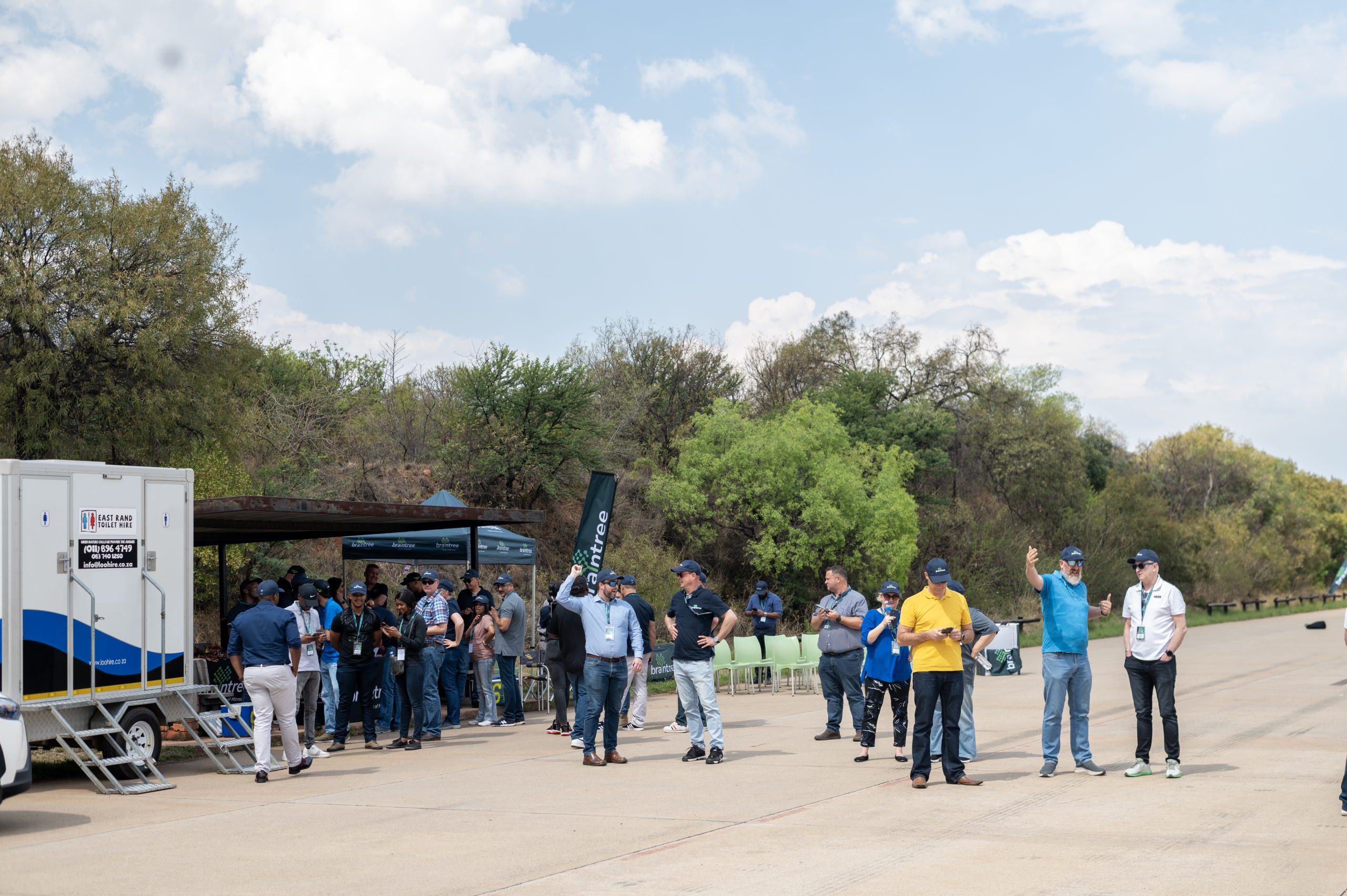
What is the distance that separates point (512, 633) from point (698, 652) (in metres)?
4.61

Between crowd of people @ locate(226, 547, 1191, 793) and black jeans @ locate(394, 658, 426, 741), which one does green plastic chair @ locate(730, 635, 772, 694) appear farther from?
black jeans @ locate(394, 658, 426, 741)

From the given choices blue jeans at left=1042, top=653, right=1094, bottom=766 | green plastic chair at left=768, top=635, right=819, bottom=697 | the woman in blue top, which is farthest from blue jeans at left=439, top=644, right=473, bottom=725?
blue jeans at left=1042, top=653, right=1094, bottom=766

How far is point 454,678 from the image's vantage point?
1673 centimetres

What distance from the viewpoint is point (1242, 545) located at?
7756cm

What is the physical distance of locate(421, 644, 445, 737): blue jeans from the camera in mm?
15297

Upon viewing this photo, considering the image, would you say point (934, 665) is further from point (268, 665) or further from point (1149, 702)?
point (268, 665)

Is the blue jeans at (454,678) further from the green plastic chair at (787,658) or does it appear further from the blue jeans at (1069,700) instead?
the blue jeans at (1069,700)

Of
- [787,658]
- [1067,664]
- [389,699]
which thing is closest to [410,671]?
[389,699]

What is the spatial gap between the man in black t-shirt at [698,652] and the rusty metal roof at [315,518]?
422 centimetres

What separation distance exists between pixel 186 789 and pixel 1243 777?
374 inches

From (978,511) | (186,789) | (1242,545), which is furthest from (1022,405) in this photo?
(186,789)

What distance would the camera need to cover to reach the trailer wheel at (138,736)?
487 inches

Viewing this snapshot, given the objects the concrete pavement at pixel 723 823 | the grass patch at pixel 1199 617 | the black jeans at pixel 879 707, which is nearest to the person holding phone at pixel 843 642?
the concrete pavement at pixel 723 823

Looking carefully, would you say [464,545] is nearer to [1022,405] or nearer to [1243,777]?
[1243,777]
